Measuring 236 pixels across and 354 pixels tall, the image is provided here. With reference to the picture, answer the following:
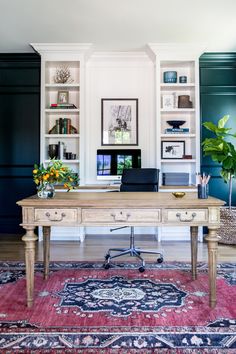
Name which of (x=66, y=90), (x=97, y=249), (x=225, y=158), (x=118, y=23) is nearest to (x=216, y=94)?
(x=225, y=158)

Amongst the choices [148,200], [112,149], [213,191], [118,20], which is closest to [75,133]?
[112,149]

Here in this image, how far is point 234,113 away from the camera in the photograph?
185 inches

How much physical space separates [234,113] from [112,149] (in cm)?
201

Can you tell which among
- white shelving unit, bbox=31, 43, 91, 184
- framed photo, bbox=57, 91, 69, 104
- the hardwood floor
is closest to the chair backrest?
the hardwood floor

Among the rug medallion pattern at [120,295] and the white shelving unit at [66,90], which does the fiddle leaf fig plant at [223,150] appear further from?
the rug medallion pattern at [120,295]

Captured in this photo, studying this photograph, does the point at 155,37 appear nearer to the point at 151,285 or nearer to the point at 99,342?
the point at 151,285

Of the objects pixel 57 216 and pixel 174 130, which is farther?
pixel 174 130

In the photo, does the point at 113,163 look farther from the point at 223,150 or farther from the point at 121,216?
the point at 121,216

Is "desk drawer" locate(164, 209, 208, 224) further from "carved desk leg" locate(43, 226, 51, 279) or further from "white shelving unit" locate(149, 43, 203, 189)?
"white shelving unit" locate(149, 43, 203, 189)

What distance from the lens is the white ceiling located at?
3273mm

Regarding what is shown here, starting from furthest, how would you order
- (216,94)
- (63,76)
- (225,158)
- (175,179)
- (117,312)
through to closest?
(216,94), (63,76), (175,179), (225,158), (117,312)

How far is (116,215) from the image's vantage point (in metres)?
2.14

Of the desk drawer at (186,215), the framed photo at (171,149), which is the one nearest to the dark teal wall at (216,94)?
the framed photo at (171,149)

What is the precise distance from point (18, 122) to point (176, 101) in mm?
2528
